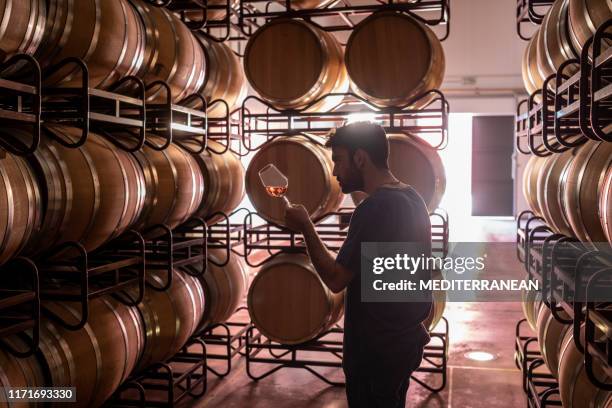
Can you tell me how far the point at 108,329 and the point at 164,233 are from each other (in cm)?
81

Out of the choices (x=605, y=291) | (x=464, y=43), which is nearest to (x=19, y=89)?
(x=605, y=291)

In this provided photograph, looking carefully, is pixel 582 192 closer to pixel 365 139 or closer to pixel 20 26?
pixel 365 139

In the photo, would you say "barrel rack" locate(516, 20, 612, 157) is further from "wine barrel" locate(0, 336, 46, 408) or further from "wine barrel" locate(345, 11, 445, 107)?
"wine barrel" locate(0, 336, 46, 408)

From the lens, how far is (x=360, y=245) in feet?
7.07

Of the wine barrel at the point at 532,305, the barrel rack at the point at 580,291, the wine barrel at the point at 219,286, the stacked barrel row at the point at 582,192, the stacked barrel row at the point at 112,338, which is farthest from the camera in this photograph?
the wine barrel at the point at 219,286

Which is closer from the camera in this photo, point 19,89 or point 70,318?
point 19,89

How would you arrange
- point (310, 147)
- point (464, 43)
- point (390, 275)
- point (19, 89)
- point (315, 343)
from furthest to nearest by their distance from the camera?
1. point (464, 43)
2. point (315, 343)
3. point (310, 147)
4. point (390, 275)
5. point (19, 89)

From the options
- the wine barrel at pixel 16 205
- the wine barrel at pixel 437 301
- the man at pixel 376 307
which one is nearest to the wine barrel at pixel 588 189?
the man at pixel 376 307

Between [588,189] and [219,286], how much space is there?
2.63 meters

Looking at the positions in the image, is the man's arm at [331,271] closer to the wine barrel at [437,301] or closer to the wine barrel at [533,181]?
the wine barrel at [533,181]

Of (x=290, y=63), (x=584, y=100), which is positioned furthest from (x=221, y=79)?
(x=584, y=100)

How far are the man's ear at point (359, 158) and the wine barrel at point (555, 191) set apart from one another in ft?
3.16

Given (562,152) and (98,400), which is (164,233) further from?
(562,152)

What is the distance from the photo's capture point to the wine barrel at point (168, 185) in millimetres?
3254
